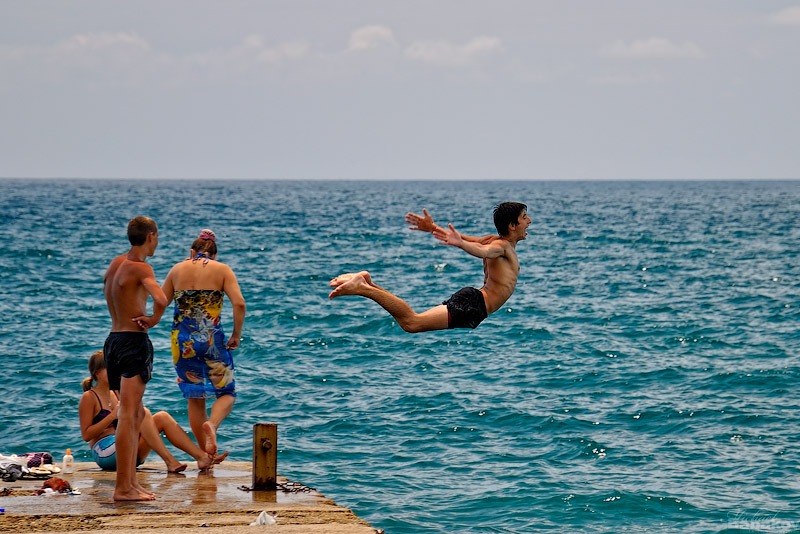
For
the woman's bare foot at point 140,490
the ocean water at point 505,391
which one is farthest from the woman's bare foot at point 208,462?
the ocean water at point 505,391

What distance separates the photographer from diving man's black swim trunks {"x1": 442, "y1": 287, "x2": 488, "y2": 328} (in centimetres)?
1112

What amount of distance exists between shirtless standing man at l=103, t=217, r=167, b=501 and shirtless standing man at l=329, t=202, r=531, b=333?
1872 mm

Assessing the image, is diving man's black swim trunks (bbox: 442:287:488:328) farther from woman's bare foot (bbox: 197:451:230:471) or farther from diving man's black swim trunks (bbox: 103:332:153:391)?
diving man's black swim trunks (bbox: 103:332:153:391)

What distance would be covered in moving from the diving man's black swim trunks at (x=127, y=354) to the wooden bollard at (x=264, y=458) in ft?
4.83

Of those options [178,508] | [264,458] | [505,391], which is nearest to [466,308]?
[264,458]

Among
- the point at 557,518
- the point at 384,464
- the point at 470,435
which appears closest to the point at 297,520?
the point at 557,518

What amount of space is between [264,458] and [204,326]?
1.52 meters

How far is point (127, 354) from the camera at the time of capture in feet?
32.1

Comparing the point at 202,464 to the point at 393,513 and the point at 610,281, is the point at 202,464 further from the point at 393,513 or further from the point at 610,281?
the point at 610,281

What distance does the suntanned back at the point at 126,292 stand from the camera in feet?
31.8

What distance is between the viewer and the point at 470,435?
57.2 ft

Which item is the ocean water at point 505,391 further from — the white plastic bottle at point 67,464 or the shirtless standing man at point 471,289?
the white plastic bottle at point 67,464

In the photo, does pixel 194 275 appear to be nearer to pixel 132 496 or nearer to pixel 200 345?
pixel 200 345

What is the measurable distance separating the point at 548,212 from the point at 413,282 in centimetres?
6690
